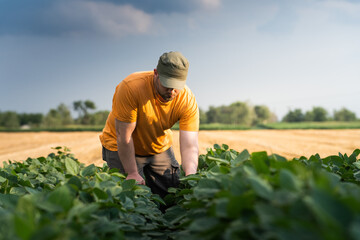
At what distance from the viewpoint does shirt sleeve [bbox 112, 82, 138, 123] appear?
10.3 ft

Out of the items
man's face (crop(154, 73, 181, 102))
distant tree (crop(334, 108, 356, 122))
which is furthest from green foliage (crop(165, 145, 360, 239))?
distant tree (crop(334, 108, 356, 122))

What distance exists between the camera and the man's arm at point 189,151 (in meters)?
3.27

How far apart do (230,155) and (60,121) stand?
120ft

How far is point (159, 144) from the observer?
3857 mm

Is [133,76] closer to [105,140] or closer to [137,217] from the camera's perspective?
[105,140]

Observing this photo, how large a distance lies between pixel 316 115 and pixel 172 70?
4197cm

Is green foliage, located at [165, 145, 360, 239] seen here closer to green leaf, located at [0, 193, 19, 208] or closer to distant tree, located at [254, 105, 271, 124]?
green leaf, located at [0, 193, 19, 208]

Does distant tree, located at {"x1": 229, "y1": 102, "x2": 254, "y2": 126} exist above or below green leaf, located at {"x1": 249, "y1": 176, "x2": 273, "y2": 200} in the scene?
above

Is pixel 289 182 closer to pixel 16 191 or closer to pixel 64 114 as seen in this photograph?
pixel 16 191

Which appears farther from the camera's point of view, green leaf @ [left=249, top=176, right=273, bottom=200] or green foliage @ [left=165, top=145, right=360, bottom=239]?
green leaf @ [left=249, top=176, right=273, bottom=200]

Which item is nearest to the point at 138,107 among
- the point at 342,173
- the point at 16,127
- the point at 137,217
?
the point at 137,217

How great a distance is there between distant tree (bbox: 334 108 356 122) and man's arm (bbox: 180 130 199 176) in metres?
40.2

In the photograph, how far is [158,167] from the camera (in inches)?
158

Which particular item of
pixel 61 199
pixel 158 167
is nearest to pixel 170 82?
pixel 158 167
